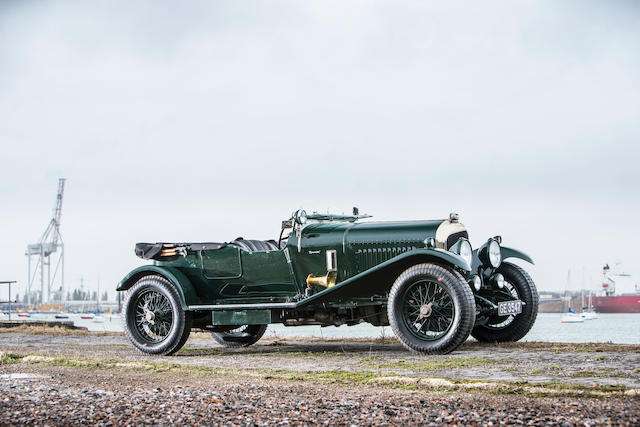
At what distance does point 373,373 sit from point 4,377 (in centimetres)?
339

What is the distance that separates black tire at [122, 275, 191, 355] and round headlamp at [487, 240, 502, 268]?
4.06 meters

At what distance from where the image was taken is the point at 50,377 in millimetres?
6438

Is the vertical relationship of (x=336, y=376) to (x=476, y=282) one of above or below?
below

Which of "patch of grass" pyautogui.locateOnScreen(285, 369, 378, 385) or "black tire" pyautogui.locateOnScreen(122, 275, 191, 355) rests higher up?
"black tire" pyautogui.locateOnScreen(122, 275, 191, 355)

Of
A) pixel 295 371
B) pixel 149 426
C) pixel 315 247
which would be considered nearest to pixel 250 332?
pixel 315 247

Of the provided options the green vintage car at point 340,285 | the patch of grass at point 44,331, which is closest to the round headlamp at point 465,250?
the green vintage car at point 340,285

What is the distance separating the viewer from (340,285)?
326 inches

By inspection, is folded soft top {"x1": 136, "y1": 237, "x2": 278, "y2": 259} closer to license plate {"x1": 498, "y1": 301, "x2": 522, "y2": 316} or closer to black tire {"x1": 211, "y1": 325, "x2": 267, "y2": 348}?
black tire {"x1": 211, "y1": 325, "x2": 267, "y2": 348}

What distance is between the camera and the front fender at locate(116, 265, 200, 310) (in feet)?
30.7

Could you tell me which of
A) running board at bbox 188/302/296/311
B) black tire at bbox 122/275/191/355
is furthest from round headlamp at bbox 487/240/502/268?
black tire at bbox 122/275/191/355

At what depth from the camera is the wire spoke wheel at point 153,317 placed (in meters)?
9.70

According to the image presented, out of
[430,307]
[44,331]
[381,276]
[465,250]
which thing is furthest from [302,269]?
[44,331]

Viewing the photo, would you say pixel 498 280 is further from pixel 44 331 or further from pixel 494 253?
pixel 44 331

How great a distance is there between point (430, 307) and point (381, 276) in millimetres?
724
